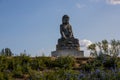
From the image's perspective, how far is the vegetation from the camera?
37.8 feet

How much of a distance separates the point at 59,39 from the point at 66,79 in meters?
8.98

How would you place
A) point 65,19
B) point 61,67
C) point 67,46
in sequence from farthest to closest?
point 65,19 → point 67,46 → point 61,67

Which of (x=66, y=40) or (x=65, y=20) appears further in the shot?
(x=65, y=20)

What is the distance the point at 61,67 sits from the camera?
13.6 metres

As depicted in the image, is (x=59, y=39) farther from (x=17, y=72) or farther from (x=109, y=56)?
(x=17, y=72)

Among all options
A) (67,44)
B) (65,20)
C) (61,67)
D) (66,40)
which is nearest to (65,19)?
(65,20)

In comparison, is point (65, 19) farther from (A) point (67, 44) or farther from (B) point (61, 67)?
(B) point (61, 67)

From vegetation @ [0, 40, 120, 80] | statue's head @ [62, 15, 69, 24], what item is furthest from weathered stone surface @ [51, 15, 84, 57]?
vegetation @ [0, 40, 120, 80]

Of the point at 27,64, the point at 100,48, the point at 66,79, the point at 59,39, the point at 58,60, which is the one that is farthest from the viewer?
the point at 59,39

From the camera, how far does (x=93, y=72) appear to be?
469 inches

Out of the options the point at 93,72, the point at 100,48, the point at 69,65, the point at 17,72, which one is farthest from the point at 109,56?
the point at 17,72

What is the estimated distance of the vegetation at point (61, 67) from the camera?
11.5 m

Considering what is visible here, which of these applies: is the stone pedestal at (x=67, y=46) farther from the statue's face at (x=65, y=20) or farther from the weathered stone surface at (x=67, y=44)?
the statue's face at (x=65, y=20)

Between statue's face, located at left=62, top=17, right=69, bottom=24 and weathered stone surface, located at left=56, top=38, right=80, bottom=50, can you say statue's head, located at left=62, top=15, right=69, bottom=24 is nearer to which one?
statue's face, located at left=62, top=17, right=69, bottom=24
